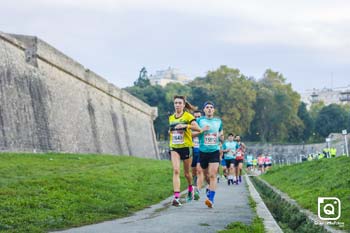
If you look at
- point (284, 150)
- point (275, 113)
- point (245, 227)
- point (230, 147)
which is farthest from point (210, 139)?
point (284, 150)

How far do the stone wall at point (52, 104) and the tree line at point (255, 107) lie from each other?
3729 centimetres

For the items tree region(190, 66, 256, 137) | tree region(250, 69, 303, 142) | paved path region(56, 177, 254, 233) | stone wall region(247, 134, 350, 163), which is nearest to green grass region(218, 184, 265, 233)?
paved path region(56, 177, 254, 233)

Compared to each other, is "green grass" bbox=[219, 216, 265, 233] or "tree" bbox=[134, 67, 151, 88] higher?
Result: "tree" bbox=[134, 67, 151, 88]

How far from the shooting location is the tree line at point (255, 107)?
281 feet

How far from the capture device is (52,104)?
3200 cm

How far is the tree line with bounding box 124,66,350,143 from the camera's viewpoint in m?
85.8

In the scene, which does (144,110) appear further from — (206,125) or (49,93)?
(206,125)

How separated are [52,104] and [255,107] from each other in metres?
65.3

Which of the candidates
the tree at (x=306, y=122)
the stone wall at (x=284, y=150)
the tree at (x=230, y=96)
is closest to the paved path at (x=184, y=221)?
the tree at (x=230, y=96)

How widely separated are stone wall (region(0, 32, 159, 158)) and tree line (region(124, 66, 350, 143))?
37292 millimetres

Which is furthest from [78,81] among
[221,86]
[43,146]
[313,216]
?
[221,86]

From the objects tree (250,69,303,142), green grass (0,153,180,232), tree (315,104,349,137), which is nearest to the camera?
green grass (0,153,180,232)

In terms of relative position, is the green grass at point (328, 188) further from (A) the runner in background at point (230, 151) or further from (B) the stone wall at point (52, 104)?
(B) the stone wall at point (52, 104)

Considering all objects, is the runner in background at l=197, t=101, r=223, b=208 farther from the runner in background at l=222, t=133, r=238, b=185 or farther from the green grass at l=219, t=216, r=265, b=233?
the runner in background at l=222, t=133, r=238, b=185
